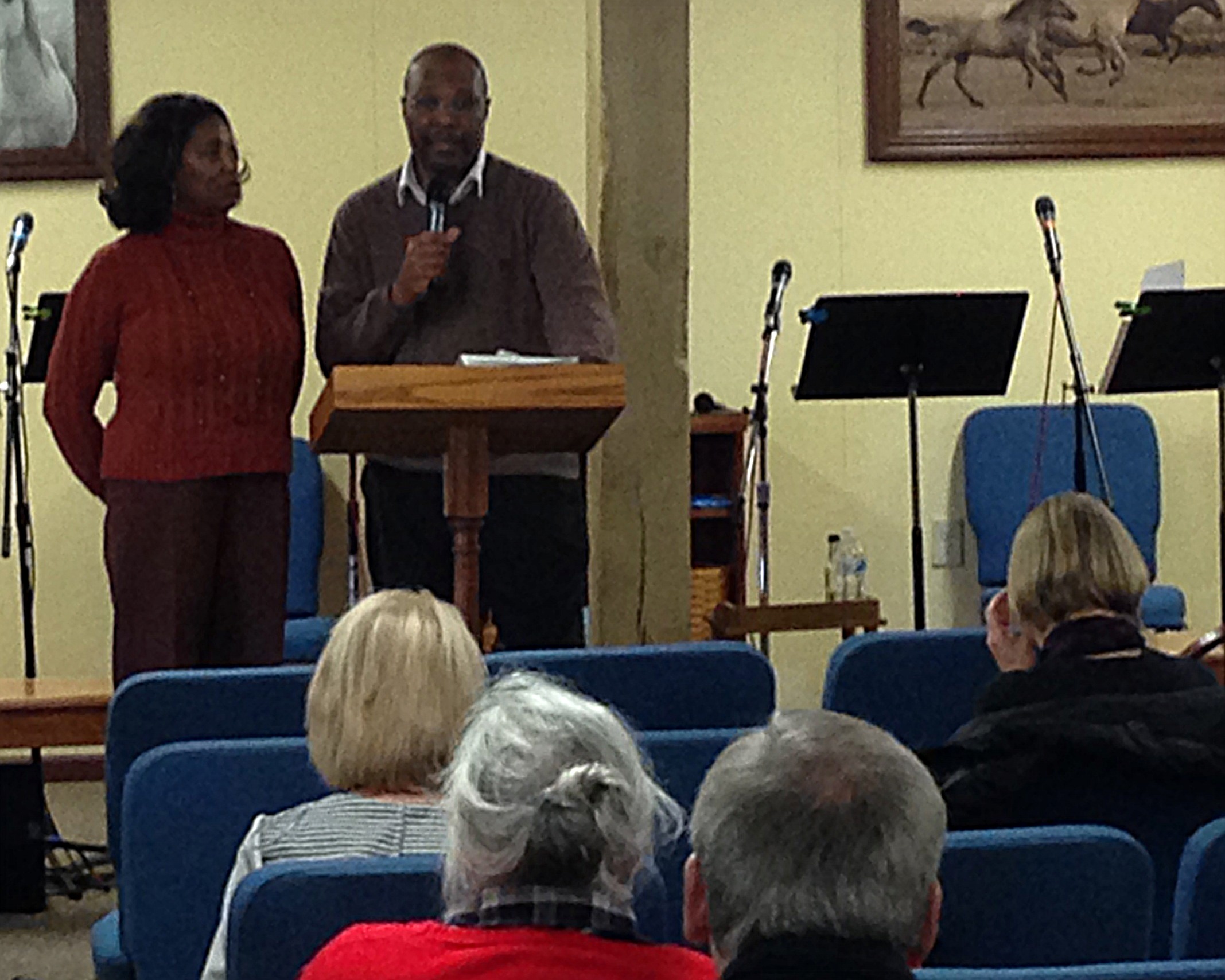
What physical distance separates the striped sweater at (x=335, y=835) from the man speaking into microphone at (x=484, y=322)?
184 centimetres

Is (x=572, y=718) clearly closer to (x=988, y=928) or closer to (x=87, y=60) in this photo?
(x=988, y=928)

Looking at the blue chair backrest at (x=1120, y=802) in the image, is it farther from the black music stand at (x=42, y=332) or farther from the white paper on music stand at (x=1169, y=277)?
the black music stand at (x=42, y=332)

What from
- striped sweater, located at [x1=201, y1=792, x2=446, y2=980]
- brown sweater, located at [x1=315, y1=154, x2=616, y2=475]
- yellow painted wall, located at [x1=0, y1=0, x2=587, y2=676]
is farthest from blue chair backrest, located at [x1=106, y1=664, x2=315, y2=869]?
yellow painted wall, located at [x1=0, y1=0, x2=587, y2=676]

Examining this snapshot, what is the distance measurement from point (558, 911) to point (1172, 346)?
4059 mm

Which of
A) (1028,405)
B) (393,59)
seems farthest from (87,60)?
(1028,405)

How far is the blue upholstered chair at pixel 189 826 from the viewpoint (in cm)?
228

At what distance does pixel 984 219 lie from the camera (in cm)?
653

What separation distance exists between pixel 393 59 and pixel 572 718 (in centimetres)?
492

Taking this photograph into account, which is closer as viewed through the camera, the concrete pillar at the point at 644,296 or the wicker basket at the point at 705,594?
the concrete pillar at the point at 644,296

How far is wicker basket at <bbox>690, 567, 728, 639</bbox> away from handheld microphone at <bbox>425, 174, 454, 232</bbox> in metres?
2.34

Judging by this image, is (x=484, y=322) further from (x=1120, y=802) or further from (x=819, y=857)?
(x=819, y=857)

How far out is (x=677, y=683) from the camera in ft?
9.32

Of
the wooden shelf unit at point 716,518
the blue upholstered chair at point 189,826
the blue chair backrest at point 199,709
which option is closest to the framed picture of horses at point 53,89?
the wooden shelf unit at point 716,518

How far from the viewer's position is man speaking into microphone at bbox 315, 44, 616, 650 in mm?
3861
